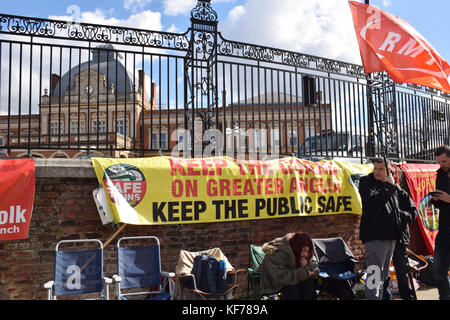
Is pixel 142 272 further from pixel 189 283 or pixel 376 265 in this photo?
pixel 376 265

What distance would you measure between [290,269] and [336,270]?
5.01 feet

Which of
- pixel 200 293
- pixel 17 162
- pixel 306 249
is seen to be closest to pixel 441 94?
pixel 306 249

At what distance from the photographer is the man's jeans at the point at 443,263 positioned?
4846 mm

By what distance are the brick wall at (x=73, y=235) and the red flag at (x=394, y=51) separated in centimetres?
364

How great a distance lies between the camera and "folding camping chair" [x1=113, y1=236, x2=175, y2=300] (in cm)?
496

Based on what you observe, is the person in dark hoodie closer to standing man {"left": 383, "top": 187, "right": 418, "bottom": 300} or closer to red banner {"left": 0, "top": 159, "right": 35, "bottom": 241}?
standing man {"left": 383, "top": 187, "right": 418, "bottom": 300}

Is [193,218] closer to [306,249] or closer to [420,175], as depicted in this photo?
[306,249]

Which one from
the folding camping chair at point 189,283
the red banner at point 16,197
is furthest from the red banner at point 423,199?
the red banner at point 16,197

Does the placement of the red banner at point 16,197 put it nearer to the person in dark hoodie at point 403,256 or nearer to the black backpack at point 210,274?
the black backpack at point 210,274

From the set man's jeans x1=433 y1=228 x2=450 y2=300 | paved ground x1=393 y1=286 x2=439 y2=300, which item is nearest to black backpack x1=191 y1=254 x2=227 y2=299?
man's jeans x1=433 y1=228 x2=450 y2=300

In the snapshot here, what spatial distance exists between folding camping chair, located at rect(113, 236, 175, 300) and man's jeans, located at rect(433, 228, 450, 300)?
3.41m

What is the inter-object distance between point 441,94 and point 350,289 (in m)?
8.14

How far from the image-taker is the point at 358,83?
886 cm

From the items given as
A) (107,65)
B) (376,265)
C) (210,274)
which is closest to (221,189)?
(210,274)
